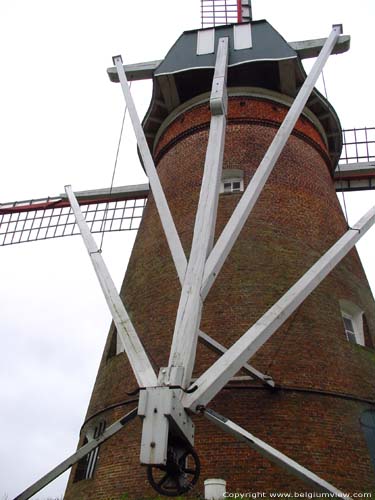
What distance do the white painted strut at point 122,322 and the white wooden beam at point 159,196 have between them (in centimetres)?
77

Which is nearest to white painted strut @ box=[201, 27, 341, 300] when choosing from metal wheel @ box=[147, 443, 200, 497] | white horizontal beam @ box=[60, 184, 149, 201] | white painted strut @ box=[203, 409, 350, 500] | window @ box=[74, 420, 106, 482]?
white painted strut @ box=[203, 409, 350, 500]

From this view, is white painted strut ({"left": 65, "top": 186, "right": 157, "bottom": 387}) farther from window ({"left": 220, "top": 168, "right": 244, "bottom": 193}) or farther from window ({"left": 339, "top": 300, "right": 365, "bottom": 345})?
window ({"left": 339, "top": 300, "right": 365, "bottom": 345})

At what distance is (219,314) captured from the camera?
338 inches

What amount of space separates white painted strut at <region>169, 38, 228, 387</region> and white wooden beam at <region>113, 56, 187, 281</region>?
0.93 ft

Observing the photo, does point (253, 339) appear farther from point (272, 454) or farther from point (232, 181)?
point (232, 181)

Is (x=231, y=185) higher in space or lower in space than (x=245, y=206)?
higher

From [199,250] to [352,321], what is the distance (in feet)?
16.9

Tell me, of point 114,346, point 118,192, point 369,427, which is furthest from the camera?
point 118,192

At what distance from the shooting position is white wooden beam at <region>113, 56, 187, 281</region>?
6113 millimetres

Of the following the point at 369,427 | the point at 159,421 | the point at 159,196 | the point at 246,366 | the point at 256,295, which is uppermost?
the point at 256,295

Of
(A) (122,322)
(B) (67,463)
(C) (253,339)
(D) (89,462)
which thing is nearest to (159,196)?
(A) (122,322)

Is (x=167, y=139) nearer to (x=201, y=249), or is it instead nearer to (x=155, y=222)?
(x=155, y=222)

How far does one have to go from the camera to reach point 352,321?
32.3 ft

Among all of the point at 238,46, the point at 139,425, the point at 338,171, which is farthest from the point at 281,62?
the point at 139,425
